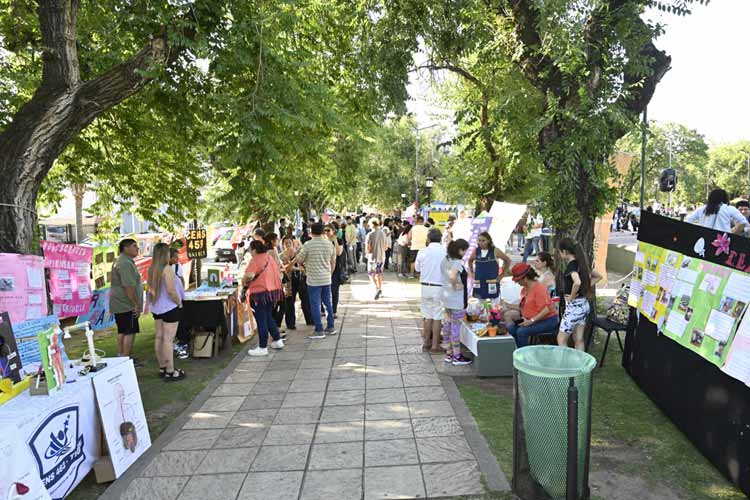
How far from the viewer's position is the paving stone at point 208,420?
5262mm

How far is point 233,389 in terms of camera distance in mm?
6371

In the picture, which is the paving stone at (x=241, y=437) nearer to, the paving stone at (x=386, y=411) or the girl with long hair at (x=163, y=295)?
the paving stone at (x=386, y=411)

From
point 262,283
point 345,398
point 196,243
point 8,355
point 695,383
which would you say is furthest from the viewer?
point 196,243

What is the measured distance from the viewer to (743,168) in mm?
67375

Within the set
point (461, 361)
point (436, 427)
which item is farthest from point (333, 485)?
point (461, 361)

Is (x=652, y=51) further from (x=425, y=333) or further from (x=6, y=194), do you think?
(x=6, y=194)

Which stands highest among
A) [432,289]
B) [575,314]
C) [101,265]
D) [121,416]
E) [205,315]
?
[101,265]

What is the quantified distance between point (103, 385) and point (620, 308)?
20.1ft

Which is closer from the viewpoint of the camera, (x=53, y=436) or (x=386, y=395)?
(x=53, y=436)

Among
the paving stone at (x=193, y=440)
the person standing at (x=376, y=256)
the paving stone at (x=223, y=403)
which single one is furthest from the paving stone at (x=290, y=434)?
the person standing at (x=376, y=256)

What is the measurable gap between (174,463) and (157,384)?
7.90 ft

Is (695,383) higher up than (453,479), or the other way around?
(695,383)

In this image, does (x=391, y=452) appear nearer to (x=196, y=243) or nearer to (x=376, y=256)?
(x=196, y=243)

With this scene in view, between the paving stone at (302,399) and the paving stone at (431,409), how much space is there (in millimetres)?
1077
